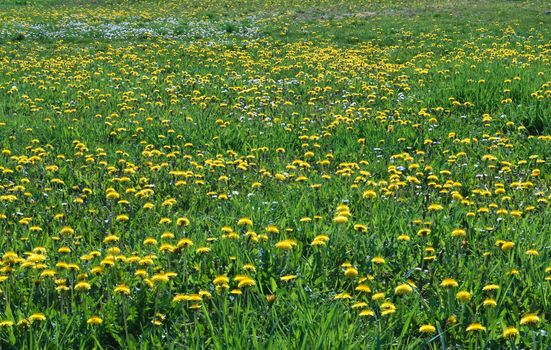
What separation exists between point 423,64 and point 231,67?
4.20m

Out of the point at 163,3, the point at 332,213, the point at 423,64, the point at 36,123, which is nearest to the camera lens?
the point at 332,213

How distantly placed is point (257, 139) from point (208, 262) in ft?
12.2

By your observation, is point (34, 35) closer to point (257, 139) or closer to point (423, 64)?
point (423, 64)

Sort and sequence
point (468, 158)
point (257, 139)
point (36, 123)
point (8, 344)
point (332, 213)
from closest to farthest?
point (8, 344) → point (332, 213) → point (468, 158) → point (257, 139) → point (36, 123)

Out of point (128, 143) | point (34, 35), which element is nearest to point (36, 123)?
point (128, 143)

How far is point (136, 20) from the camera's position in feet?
76.8

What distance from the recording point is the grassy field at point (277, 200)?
330cm

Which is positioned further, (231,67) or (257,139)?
(231,67)

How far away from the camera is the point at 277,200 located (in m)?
5.50

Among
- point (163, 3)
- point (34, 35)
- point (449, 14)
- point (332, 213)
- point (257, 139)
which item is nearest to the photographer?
point (332, 213)

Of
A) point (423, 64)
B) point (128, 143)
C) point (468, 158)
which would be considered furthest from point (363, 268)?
point (423, 64)

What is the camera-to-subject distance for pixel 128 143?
7.73 meters

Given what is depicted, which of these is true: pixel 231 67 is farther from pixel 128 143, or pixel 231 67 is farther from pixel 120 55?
pixel 128 143

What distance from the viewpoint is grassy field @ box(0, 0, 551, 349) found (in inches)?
130
